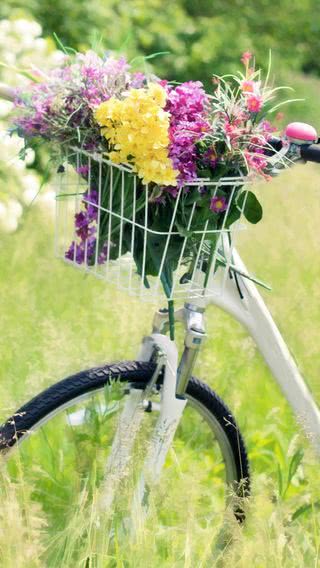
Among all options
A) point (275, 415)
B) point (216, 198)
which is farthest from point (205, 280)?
point (275, 415)

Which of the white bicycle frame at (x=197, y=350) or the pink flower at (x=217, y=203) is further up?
the pink flower at (x=217, y=203)

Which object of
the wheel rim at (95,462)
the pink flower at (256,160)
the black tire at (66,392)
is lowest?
the wheel rim at (95,462)

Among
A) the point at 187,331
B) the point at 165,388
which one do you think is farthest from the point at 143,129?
the point at 165,388

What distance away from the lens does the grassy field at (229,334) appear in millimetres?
2676

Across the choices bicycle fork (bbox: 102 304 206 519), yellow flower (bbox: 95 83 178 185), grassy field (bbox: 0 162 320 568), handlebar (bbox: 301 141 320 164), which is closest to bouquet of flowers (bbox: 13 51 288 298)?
yellow flower (bbox: 95 83 178 185)

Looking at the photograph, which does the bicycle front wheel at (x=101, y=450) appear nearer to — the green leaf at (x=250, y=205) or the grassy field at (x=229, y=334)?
the grassy field at (x=229, y=334)

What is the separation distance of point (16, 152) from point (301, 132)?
1.80 m

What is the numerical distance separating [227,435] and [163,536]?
28cm

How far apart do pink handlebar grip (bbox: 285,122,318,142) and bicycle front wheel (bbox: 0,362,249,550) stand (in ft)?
1.86

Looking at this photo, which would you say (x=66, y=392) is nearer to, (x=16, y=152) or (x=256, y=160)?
(x=256, y=160)

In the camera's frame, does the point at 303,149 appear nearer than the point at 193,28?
Yes

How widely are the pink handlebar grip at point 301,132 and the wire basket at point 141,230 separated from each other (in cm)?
20

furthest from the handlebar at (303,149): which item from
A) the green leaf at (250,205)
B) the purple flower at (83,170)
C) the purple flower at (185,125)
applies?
the purple flower at (83,170)

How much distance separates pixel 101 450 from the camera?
2312 mm
